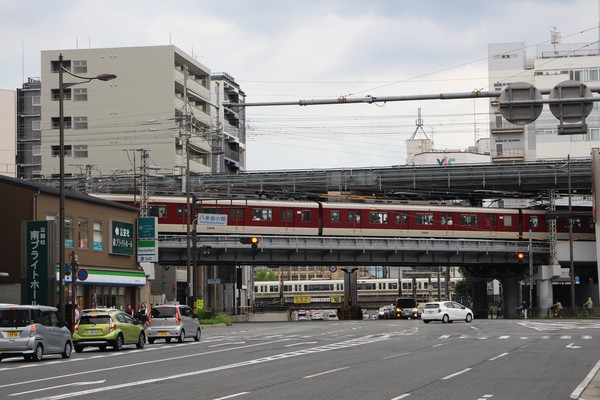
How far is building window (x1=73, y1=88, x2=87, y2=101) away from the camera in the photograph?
321 feet

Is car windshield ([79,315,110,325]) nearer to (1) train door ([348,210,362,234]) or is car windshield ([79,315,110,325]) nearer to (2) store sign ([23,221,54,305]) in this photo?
(2) store sign ([23,221,54,305])

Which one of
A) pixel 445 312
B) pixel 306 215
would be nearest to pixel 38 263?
pixel 445 312

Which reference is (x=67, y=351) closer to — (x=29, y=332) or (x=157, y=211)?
(x=29, y=332)

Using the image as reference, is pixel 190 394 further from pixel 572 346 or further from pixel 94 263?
pixel 94 263

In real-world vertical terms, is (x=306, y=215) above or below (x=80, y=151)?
below

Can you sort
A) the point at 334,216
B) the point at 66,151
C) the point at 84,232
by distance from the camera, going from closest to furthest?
the point at 84,232, the point at 334,216, the point at 66,151

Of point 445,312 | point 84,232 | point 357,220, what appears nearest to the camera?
point 84,232

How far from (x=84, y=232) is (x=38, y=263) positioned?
930cm

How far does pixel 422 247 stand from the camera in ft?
243

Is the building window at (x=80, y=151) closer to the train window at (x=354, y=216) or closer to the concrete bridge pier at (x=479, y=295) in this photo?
the train window at (x=354, y=216)

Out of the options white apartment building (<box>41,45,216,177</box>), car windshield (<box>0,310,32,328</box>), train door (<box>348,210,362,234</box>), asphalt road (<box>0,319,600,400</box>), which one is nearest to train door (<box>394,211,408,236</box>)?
train door (<box>348,210,362,234</box>)

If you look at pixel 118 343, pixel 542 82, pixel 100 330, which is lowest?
pixel 118 343

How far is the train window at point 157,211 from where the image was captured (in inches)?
2665

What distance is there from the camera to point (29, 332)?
27.1m
